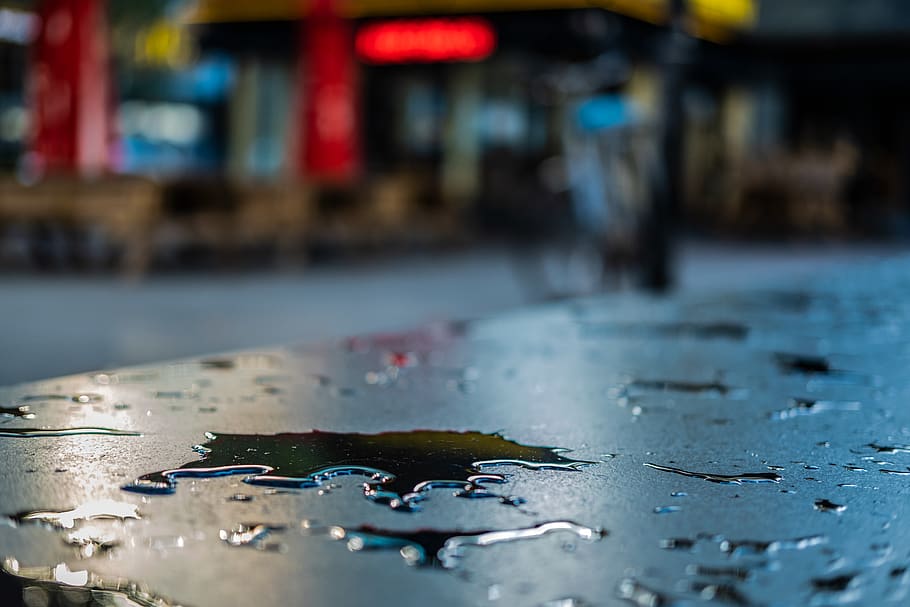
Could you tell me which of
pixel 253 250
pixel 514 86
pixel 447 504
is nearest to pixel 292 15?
pixel 514 86

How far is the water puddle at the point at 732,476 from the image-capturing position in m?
1.76

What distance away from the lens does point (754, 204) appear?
1513cm

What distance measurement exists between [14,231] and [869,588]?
8123 mm

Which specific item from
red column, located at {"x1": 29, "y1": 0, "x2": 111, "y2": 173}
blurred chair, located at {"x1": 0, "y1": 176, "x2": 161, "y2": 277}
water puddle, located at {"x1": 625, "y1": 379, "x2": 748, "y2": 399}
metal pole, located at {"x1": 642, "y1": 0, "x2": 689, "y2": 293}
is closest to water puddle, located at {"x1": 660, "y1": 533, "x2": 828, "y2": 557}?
water puddle, located at {"x1": 625, "y1": 379, "x2": 748, "y2": 399}

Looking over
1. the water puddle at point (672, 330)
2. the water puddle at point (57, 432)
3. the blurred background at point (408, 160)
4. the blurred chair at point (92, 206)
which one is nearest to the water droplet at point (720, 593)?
the water puddle at point (57, 432)

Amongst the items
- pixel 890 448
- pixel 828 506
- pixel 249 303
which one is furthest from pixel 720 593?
pixel 249 303

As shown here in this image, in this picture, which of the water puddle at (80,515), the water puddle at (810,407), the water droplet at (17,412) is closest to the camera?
the water puddle at (80,515)

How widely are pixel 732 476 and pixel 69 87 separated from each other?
735 cm

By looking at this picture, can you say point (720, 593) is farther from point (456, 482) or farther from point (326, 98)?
point (326, 98)

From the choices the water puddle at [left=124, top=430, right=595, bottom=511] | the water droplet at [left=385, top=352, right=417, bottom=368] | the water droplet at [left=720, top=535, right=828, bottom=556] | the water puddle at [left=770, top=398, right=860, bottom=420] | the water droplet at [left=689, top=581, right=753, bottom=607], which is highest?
the water droplet at [left=689, top=581, right=753, bottom=607]

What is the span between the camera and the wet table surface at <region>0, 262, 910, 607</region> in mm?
1249

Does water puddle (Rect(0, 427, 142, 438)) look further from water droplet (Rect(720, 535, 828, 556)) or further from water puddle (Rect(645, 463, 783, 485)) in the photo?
water droplet (Rect(720, 535, 828, 556))

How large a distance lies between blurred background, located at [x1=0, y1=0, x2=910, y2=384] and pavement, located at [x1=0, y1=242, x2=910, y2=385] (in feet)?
0.12

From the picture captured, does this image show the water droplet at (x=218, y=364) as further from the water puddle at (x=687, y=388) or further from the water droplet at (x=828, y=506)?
the water droplet at (x=828, y=506)
